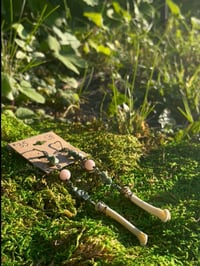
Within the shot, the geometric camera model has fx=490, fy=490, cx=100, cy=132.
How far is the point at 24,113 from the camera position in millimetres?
1629

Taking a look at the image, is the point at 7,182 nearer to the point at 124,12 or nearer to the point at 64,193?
the point at 64,193

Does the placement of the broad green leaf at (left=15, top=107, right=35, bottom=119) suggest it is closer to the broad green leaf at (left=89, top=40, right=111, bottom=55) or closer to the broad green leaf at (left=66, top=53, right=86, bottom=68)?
the broad green leaf at (left=66, top=53, right=86, bottom=68)

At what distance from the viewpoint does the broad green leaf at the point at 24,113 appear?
5.31 feet

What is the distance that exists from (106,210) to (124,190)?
10 cm

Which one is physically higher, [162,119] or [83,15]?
[83,15]

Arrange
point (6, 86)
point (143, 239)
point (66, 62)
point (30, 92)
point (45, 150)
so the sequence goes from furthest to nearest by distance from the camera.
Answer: point (66, 62) → point (30, 92) → point (6, 86) → point (45, 150) → point (143, 239)

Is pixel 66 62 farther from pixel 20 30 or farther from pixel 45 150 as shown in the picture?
pixel 45 150

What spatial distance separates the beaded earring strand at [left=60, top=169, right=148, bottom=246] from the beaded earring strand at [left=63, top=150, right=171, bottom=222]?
0.07m

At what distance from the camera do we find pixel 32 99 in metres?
1.65

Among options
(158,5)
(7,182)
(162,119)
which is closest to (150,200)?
(7,182)

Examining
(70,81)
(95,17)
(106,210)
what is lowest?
(70,81)

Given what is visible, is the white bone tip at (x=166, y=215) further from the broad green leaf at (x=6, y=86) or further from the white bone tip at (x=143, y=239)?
the broad green leaf at (x=6, y=86)

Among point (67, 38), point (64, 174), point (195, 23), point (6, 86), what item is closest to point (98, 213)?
point (64, 174)

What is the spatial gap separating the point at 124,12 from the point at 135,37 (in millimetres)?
137
